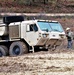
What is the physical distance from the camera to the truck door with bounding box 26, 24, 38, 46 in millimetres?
Answer: 23764

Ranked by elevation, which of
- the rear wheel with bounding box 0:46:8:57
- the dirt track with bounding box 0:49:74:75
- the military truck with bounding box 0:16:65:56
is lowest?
the rear wheel with bounding box 0:46:8:57

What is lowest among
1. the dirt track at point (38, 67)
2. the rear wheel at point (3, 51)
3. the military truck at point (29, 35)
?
the rear wheel at point (3, 51)

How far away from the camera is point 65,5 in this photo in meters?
56.7

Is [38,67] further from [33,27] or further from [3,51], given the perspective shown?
[3,51]

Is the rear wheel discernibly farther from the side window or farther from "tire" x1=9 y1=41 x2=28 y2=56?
the side window

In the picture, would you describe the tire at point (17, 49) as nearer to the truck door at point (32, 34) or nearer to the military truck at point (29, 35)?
the military truck at point (29, 35)

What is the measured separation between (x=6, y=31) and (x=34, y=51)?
2514mm

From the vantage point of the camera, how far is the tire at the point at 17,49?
2419cm

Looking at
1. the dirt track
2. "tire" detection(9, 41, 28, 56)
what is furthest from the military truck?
the dirt track

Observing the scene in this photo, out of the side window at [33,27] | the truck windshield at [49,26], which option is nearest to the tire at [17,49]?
the side window at [33,27]

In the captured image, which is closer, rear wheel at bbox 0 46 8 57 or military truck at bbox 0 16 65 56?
military truck at bbox 0 16 65 56

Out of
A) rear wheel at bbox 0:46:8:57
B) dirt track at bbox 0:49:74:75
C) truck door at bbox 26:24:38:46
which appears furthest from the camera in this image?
rear wheel at bbox 0:46:8:57

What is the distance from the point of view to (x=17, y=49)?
24.8m

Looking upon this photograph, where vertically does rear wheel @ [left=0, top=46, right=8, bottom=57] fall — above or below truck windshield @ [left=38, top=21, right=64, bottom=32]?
below
